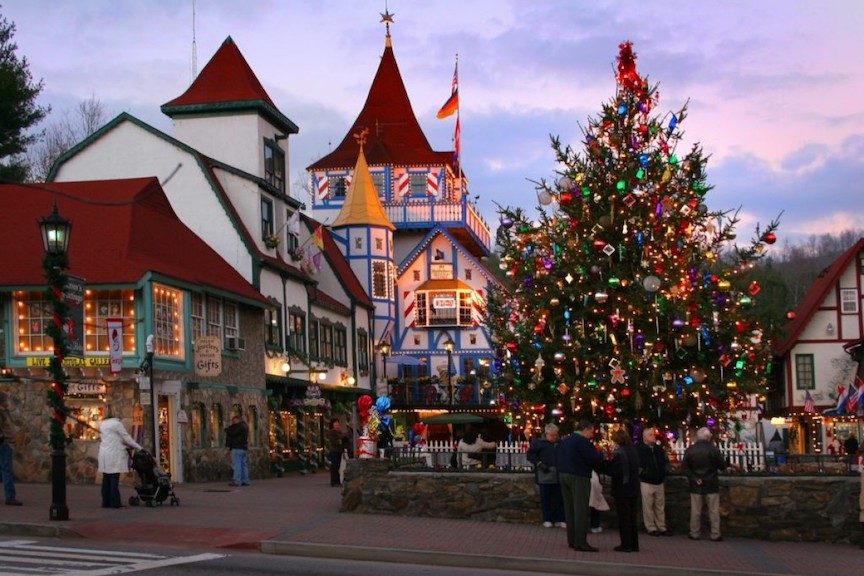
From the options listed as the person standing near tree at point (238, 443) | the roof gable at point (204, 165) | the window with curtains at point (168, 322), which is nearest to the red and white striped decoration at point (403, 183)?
the roof gable at point (204, 165)

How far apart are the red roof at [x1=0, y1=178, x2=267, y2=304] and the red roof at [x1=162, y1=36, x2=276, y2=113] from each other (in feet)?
19.1

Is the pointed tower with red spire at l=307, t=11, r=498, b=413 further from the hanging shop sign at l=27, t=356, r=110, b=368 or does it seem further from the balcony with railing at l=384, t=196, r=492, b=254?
the hanging shop sign at l=27, t=356, r=110, b=368

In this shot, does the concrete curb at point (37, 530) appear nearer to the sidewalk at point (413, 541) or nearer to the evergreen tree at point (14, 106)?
the sidewalk at point (413, 541)

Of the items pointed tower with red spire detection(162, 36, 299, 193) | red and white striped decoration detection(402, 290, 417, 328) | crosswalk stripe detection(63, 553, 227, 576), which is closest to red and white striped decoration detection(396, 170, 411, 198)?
red and white striped decoration detection(402, 290, 417, 328)

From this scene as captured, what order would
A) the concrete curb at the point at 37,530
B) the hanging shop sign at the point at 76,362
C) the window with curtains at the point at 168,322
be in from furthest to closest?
the window with curtains at the point at 168,322, the hanging shop sign at the point at 76,362, the concrete curb at the point at 37,530

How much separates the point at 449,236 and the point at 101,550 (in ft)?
134

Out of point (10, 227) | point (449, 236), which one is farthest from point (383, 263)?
point (10, 227)

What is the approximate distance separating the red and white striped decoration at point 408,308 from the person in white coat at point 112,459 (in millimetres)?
35542

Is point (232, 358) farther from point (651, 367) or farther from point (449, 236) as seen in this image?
point (449, 236)

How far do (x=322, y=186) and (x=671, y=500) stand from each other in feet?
142

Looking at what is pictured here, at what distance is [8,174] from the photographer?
40094 mm

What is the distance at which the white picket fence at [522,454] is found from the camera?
810 inches

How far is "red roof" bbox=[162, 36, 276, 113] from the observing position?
37.1m

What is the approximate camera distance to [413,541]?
53.8 ft
